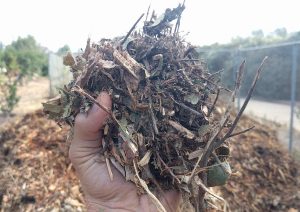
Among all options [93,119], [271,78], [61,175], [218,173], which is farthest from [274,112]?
[93,119]

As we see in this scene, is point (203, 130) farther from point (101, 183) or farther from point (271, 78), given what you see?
point (271, 78)

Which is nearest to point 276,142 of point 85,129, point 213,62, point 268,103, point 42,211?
point 268,103

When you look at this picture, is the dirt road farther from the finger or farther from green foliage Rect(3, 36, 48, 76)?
green foliage Rect(3, 36, 48, 76)

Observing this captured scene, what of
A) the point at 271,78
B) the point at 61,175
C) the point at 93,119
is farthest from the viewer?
the point at 271,78

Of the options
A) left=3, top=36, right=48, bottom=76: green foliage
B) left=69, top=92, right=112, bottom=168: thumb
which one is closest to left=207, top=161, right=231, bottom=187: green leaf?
left=69, top=92, right=112, bottom=168: thumb

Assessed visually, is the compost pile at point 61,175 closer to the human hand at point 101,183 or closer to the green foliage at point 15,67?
the human hand at point 101,183

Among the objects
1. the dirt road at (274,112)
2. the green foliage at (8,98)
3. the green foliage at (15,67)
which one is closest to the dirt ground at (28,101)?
the green foliage at (8,98)
